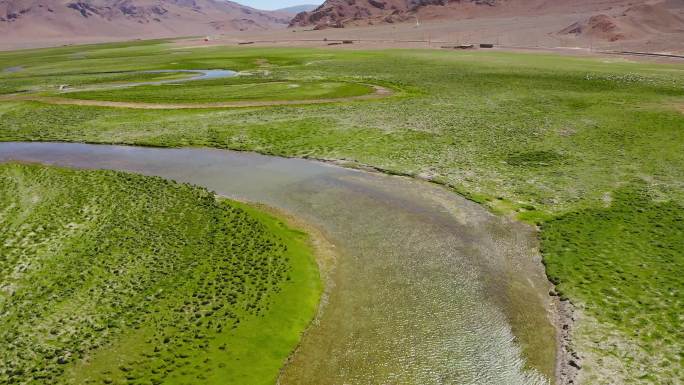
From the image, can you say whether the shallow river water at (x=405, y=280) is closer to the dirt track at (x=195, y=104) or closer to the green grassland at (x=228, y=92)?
the dirt track at (x=195, y=104)

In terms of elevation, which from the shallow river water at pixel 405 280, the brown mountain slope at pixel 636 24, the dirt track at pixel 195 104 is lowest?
the shallow river water at pixel 405 280

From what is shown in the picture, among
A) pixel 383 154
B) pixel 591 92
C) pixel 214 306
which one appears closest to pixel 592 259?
pixel 214 306

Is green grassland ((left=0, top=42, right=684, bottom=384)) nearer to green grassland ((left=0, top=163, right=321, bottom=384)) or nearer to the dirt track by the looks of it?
the dirt track

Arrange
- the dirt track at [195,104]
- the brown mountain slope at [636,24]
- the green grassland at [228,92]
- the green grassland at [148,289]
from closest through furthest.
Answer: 1. the green grassland at [148,289]
2. the dirt track at [195,104]
3. the green grassland at [228,92]
4. the brown mountain slope at [636,24]

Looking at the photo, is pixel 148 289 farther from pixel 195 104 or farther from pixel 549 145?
pixel 195 104

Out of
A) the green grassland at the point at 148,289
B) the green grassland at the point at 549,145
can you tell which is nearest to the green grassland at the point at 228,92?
the green grassland at the point at 549,145

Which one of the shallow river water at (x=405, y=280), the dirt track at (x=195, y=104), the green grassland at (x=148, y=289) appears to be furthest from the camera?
the dirt track at (x=195, y=104)

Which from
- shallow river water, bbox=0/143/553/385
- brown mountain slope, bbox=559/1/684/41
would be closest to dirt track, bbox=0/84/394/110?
shallow river water, bbox=0/143/553/385

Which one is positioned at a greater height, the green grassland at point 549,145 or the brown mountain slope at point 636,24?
the brown mountain slope at point 636,24

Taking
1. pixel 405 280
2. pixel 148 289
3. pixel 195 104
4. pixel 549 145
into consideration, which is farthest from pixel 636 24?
pixel 148 289
